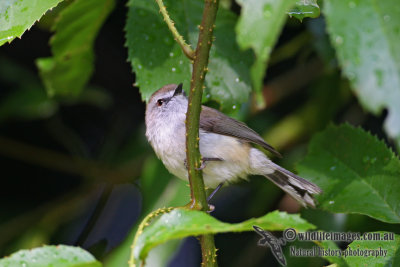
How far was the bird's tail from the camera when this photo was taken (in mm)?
2381

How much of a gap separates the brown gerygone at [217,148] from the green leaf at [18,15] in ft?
3.26

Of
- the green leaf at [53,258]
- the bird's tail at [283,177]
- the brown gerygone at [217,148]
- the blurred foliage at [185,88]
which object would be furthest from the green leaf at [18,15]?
the bird's tail at [283,177]

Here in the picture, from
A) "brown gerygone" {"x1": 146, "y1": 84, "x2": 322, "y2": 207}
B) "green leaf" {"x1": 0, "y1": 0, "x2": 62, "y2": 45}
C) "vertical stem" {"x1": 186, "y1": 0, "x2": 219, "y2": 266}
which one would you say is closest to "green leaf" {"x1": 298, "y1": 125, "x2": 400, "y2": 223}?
"brown gerygone" {"x1": 146, "y1": 84, "x2": 322, "y2": 207}

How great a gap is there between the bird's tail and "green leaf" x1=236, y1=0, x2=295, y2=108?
141 centimetres

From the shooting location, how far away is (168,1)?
7.14 ft

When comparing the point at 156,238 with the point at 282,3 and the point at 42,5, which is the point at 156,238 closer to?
the point at 282,3

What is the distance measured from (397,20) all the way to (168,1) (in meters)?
1.24

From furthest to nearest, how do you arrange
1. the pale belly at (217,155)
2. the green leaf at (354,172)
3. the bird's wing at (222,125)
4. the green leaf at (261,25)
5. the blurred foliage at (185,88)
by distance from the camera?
the bird's wing at (222,125) < the pale belly at (217,155) < the green leaf at (354,172) < the blurred foliage at (185,88) < the green leaf at (261,25)

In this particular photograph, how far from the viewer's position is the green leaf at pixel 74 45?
7.72ft

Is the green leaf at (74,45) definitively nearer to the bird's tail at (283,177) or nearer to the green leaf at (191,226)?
the bird's tail at (283,177)

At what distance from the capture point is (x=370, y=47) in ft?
3.56

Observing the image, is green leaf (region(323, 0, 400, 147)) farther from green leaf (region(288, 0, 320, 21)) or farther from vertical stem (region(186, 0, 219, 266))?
green leaf (region(288, 0, 320, 21))

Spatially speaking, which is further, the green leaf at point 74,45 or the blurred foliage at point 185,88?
the green leaf at point 74,45

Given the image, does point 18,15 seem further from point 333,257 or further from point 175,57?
point 333,257
